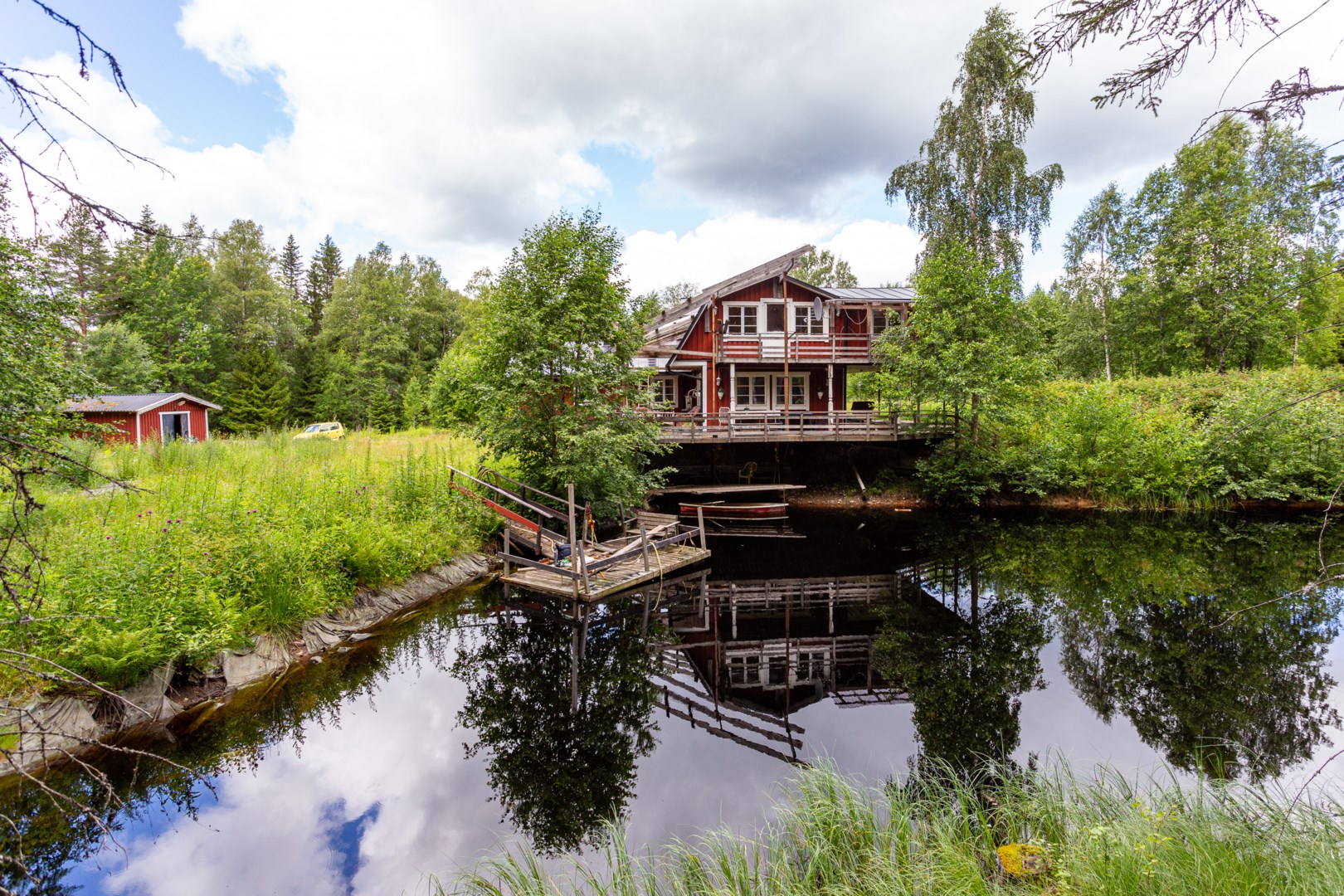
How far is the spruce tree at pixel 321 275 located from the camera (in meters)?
52.8

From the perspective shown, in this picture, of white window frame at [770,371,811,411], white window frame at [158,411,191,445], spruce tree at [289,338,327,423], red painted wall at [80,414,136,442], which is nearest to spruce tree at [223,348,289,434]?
spruce tree at [289,338,327,423]

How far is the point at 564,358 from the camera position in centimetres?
1548

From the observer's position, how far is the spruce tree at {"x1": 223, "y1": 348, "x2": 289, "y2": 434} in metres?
34.9

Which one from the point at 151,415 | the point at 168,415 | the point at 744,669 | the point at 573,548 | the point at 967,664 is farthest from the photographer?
the point at 168,415

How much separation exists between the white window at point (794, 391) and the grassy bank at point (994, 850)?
2133cm

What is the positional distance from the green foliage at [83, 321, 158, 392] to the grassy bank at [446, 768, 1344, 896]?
113ft

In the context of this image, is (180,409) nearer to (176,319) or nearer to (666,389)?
(176,319)

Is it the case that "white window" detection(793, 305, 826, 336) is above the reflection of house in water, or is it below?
above

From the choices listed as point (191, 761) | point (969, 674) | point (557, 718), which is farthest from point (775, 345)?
point (191, 761)

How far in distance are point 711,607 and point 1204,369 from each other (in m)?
29.9

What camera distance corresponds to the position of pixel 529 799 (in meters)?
6.93

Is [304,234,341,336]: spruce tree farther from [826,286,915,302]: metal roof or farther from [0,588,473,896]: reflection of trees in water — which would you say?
[0,588,473,896]: reflection of trees in water

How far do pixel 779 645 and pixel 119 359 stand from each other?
34621 mm

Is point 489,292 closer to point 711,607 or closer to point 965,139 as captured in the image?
point 711,607
